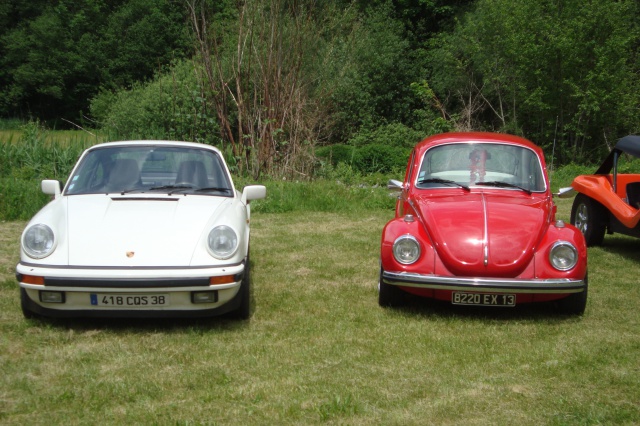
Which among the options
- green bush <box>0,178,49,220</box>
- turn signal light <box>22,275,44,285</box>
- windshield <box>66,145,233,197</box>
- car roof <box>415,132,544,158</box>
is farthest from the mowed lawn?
green bush <box>0,178,49,220</box>

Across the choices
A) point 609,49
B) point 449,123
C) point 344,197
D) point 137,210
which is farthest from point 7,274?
point 449,123

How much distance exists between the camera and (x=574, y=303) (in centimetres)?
601

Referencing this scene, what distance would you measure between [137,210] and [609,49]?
19.9 m

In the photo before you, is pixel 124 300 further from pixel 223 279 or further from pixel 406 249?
pixel 406 249

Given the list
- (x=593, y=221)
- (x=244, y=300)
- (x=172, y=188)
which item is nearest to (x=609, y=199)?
(x=593, y=221)

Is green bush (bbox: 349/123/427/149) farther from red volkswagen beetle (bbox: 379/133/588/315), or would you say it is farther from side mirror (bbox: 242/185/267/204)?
red volkswagen beetle (bbox: 379/133/588/315)

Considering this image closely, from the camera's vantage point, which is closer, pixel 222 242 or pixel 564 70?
pixel 222 242

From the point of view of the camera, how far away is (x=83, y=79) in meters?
47.8

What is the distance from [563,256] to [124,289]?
349cm

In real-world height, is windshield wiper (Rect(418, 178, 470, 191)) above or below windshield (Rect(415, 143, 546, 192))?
below

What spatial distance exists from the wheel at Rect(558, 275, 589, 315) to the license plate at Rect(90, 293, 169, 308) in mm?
3352

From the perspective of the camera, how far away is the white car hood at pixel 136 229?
5277 millimetres

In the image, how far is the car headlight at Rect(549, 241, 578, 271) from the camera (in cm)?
583

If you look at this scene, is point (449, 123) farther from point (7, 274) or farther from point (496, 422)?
point (496, 422)
